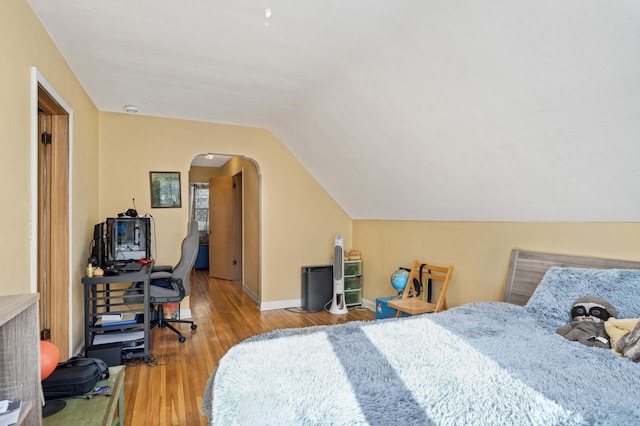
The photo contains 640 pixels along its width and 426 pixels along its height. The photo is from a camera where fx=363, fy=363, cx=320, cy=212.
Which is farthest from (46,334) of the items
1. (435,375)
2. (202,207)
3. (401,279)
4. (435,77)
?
(202,207)

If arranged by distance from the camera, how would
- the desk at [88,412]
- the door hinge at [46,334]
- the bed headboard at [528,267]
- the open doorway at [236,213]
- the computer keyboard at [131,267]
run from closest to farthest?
the desk at [88,412]
the bed headboard at [528,267]
the door hinge at [46,334]
the computer keyboard at [131,267]
the open doorway at [236,213]

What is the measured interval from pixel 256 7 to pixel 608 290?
263 centimetres

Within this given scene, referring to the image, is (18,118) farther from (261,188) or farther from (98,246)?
(261,188)

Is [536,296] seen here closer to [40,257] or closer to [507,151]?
[507,151]

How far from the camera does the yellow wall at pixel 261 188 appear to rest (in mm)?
4207

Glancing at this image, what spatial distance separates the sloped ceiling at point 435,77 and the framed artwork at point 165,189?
1006mm

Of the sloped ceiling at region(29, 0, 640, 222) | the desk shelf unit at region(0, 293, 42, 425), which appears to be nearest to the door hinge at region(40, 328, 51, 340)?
the desk shelf unit at region(0, 293, 42, 425)

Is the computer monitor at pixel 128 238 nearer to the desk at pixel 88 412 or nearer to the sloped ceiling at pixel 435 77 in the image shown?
the sloped ceiling at pixel 435 77

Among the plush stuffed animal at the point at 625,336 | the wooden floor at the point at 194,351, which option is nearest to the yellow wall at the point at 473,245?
the plush stuffed animal at the point at 625,336

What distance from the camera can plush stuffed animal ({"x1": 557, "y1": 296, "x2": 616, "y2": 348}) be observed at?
1.96m

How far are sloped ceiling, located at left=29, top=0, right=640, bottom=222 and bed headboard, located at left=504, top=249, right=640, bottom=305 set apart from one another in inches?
11.3

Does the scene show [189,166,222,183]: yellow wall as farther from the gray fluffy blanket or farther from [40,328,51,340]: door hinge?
the gray fluffy blanket

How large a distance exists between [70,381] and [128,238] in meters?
2.30

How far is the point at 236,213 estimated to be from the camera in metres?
7.06
